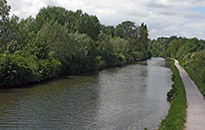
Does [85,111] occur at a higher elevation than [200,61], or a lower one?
lower

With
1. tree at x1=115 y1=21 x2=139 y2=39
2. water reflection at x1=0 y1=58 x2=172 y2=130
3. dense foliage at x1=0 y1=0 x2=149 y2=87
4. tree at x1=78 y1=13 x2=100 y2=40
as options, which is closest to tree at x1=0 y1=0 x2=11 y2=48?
dense foliage at x1=0 y1=0 x2=149 y2=87

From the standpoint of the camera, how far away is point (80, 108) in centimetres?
2300

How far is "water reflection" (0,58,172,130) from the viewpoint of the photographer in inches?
723

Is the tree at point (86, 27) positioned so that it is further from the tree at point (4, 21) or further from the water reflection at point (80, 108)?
the water reflection at point (80, 108)

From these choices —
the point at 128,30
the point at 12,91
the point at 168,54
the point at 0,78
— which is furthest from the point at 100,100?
the point at 168,54

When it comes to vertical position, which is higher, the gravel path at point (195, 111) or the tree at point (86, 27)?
the tree at point (86, 27)

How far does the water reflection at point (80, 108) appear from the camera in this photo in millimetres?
18359

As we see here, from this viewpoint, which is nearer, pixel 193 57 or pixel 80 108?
pixel 80 108

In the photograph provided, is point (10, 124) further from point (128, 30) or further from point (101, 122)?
point (128, 30)

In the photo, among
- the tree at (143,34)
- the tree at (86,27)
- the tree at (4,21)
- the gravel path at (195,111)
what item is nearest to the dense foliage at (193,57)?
the gravel path at (195,111)

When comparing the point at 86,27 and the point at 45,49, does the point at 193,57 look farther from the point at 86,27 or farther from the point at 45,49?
the point at 45,49

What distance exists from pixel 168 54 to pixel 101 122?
549 ft

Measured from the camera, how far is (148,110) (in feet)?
76.5

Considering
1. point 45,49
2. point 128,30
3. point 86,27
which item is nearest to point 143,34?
point 128,30
